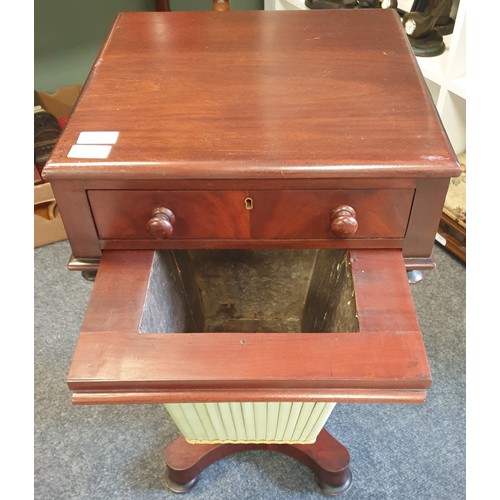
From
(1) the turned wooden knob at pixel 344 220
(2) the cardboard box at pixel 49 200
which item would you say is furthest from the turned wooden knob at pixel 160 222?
(2) the cardboard box at pixel 49 200

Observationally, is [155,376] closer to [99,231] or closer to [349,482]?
[99,231]

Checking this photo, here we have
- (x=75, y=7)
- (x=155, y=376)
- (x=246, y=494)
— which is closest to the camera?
(x=155, y=376)

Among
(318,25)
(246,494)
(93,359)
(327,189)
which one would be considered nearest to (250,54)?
(318,25)

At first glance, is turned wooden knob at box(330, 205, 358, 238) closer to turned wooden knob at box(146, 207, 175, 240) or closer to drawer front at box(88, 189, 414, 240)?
drawer front at box(88, 189, 414, 240)

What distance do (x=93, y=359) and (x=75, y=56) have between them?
4.66 ft

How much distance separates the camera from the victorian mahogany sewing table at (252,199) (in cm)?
55

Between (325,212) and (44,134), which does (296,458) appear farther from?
(44,134)

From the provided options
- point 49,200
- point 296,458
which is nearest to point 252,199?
point 296,458

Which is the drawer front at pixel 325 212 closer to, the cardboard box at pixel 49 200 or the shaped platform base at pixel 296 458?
the shaped platform base at pixel 296 458

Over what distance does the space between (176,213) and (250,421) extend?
1.18 ft

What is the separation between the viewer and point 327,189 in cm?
63

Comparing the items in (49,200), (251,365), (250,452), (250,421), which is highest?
(251,365)

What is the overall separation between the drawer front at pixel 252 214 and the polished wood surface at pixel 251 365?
135 mm

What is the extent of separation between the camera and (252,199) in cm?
64
